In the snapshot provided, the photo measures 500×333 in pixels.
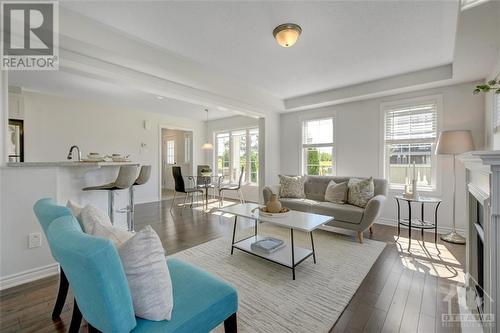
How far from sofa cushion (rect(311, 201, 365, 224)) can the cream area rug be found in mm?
318

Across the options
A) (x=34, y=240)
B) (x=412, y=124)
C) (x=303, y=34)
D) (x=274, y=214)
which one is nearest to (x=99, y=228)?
(x=34, y=240)

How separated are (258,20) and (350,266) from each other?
2841 millimetres

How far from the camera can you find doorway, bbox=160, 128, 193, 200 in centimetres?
782

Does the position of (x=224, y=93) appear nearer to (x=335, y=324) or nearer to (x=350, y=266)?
(x=350, y=266)

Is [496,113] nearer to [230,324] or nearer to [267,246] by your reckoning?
[267,246]

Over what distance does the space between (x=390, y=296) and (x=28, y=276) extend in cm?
343

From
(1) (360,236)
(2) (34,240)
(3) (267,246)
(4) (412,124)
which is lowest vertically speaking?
(1) (360,236)

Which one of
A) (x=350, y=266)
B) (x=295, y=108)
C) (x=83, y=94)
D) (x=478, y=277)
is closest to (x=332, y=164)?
(x=295, y=108)

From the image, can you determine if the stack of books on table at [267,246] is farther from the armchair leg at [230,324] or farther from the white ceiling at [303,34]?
the white ceiling at [303,34]

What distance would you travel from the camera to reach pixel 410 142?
3.97 metres

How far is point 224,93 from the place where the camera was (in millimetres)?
3936

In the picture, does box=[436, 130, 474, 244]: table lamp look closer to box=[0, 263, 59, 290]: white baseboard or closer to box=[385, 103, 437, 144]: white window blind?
box=[385, 103, 437, 144]: white window blind

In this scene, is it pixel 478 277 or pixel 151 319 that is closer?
pixel 151 319

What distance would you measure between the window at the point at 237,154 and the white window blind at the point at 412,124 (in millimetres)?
3330
